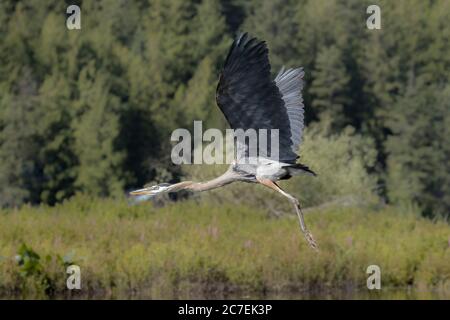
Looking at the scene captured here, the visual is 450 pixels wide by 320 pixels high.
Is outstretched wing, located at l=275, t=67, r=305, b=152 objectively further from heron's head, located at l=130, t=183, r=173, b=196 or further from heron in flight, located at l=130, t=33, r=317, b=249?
heron's head, located at l=130, t=183, r=173, b=196

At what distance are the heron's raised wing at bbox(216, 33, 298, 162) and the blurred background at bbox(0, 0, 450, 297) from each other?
64.2ft

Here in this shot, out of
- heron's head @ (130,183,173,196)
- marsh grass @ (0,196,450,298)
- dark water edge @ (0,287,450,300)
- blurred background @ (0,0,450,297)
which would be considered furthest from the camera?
blurred background @ (0,0,450,297)

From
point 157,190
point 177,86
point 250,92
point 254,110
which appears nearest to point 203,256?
point 157,190

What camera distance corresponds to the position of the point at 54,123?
4131 centimetres

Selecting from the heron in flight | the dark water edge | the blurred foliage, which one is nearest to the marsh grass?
the dark water edge

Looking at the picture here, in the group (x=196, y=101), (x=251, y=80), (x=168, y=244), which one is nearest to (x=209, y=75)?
(x=196, y=101)

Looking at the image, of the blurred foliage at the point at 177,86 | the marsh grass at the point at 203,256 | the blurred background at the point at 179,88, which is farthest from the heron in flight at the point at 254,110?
the blurred foliage at the point at 177,86

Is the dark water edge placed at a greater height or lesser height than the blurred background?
lesser

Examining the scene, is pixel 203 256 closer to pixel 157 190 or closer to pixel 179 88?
pixel 157 190

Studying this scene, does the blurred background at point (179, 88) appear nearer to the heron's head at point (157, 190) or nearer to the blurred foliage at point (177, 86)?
the blurred foliage at point (177, 86)

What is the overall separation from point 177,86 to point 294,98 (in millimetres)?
34007

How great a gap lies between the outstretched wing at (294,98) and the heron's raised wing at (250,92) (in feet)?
3.54

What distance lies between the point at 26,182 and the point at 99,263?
22.3 meters

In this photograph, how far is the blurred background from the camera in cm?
4028
